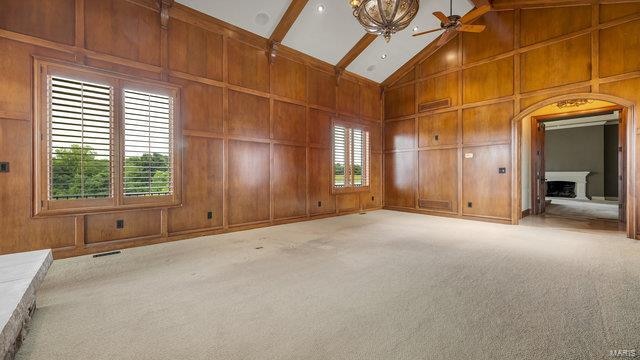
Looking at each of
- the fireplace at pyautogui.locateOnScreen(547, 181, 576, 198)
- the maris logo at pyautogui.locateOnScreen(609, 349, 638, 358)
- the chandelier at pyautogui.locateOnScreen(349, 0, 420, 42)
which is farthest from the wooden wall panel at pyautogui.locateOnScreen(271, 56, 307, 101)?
the fireplace at pyautogui.locateOnScreen(547, 181, 576, 198)

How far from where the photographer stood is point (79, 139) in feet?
11.8

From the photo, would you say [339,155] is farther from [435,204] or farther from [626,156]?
[626,156]

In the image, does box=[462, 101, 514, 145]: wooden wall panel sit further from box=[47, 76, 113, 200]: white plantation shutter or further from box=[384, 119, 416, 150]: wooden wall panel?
box=[47, 76, 113, 200]: white plantation shutter

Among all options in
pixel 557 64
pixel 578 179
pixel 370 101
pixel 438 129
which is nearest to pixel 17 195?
pixel 370 101

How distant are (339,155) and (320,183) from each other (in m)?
0.97

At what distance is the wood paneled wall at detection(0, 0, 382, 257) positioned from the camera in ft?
10.8

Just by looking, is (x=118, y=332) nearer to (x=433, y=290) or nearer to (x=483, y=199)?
(x=433, y=290)

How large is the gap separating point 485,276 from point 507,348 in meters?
Answer: 1.31

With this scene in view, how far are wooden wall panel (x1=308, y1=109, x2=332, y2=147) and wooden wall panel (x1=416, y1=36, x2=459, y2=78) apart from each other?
2.89 meters

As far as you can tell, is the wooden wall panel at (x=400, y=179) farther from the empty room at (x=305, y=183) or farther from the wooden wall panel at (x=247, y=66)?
the wooden wall panel at (x=247, y=66)

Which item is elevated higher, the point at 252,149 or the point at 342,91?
the point at 342,91

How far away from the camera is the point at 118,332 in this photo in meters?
1.84

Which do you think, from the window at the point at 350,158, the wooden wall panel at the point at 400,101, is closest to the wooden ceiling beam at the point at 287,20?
the window at the point at 350,158

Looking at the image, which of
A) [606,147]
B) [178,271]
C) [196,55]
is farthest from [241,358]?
[606,147]
